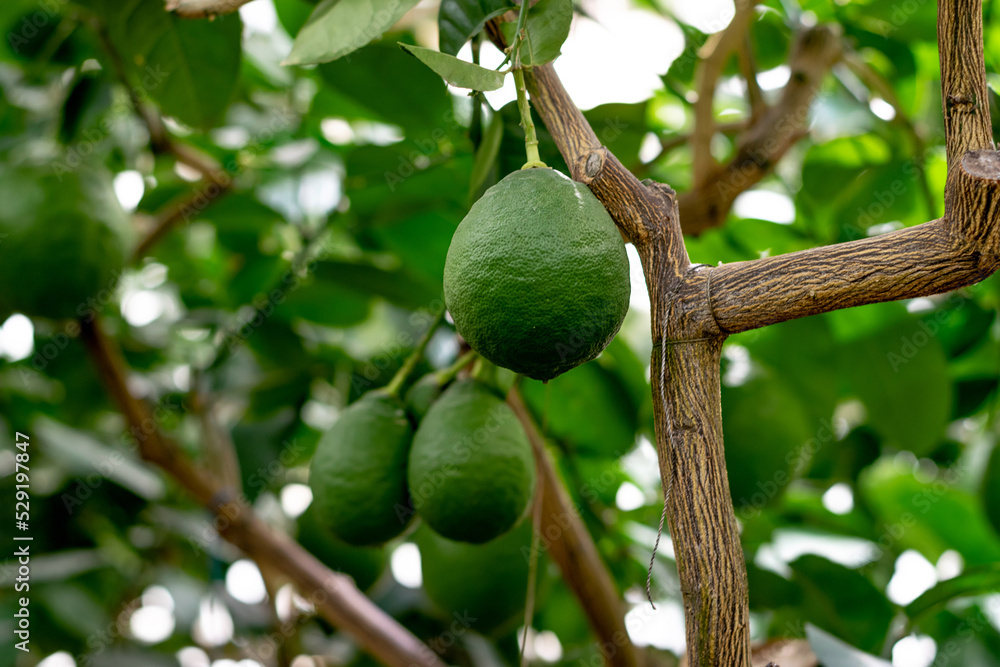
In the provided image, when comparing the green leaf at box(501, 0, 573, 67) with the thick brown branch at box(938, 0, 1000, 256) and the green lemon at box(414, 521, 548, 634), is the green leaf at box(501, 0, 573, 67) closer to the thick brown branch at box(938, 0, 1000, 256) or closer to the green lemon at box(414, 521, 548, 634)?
the thick brown branch at box(938, 0, 1000, 256)

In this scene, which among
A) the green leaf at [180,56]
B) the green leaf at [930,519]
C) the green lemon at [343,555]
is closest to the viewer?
the green leaf at [180,56]

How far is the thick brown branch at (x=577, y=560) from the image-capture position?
0.88m

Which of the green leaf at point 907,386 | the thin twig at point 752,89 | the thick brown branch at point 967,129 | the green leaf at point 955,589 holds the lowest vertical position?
the thick brown branch at point 967,129

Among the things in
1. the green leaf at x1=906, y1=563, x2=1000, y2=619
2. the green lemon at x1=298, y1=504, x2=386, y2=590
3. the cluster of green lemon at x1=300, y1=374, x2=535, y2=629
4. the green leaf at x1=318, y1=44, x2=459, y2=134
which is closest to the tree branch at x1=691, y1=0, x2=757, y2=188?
the green leaf at x1=318, y1=44, x2=459, y2=134

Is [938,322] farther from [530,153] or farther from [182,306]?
[182,306]

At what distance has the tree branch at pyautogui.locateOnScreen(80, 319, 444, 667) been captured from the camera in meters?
0.99

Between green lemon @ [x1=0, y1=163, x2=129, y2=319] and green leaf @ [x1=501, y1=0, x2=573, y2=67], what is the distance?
691mm

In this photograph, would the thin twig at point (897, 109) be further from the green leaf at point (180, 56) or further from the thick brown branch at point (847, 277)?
the green leaf at point (180, 56)

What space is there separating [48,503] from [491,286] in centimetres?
117

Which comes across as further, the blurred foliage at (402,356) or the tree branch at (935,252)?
the blurred foliage at (402,356)

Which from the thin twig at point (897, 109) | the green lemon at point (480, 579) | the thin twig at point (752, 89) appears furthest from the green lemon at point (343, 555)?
the thin twig at point (897, 109)

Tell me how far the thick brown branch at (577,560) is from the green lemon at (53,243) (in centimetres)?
A: 55

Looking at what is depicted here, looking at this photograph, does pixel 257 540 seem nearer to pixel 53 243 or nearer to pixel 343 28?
pixel 53 243

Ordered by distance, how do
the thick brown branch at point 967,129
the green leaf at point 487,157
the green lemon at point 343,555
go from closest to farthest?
the thick brown branch at point 967,129 → the green leaf at point 487,157 → the green lemon at point 343,555
